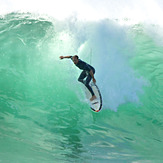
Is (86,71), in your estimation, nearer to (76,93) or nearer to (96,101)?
(96,101)

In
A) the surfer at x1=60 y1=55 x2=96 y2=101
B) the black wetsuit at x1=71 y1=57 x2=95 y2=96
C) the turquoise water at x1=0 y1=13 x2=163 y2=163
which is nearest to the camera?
the surfer at x1=60 y1=55 x2=96 y2=101

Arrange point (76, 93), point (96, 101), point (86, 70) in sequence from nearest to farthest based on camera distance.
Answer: point (86, 70), point (96, 101), point (76, 93)

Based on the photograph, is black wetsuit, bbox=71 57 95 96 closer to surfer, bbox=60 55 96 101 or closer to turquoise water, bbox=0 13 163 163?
surfer, bbox=60 55 96 101

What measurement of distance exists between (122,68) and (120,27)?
216 centimetres

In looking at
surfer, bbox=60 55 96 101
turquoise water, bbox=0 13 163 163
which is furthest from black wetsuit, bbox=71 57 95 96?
turquoise water, bbox=0 13 163 163

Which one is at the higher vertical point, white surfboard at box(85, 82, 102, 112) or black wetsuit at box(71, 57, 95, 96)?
black wetsuit at box(71, 57, 95, 96)

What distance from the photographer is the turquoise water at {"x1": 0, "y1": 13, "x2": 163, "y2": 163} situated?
8.92 meters

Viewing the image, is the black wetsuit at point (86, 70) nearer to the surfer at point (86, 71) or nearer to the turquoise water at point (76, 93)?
the surfer at point (86, 71)

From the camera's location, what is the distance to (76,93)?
32.1 ft

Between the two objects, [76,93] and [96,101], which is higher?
[76,93]

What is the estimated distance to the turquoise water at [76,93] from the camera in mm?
8922

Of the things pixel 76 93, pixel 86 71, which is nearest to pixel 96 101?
pixel 86 71

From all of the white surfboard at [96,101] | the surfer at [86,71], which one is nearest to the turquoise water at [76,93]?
the white surfboard at [96,101]

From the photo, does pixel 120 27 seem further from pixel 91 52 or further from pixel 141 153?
pixel 141 153
